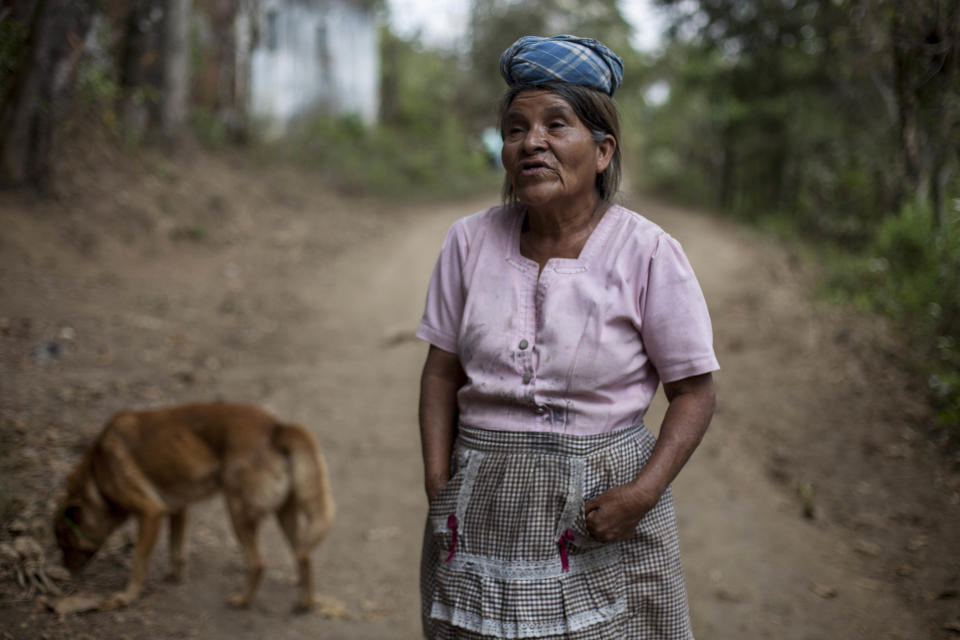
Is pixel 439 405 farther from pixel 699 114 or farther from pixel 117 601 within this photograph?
pixel 699 114

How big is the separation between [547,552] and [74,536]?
270 centimetres

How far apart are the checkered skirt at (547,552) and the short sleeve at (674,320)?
229 millimetres

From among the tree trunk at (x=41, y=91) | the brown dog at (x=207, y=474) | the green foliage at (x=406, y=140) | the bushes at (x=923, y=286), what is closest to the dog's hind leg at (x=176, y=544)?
the brown dog at (x=207, y=474)

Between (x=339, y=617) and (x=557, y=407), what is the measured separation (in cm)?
265

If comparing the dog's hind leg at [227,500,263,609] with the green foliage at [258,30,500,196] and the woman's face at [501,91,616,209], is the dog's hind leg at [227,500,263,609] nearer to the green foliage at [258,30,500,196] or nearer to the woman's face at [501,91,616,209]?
the woman's face at [501,91,616,209]

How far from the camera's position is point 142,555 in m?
3.79

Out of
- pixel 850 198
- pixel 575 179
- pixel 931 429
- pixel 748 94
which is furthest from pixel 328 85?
pixel 575 179

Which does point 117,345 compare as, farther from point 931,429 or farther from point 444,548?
point 931,429

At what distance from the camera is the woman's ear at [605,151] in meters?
2.02

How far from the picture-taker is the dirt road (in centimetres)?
404

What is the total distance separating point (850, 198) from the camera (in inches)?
502

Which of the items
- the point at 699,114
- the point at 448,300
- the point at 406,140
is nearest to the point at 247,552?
the point at 448,300

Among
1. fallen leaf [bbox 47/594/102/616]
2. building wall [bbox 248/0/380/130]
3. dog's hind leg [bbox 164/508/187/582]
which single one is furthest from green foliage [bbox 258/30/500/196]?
fallen leaf [bbox 47/594/102/616]

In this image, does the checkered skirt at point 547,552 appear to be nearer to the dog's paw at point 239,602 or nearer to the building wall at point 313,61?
the dog's paw at point 239,602
